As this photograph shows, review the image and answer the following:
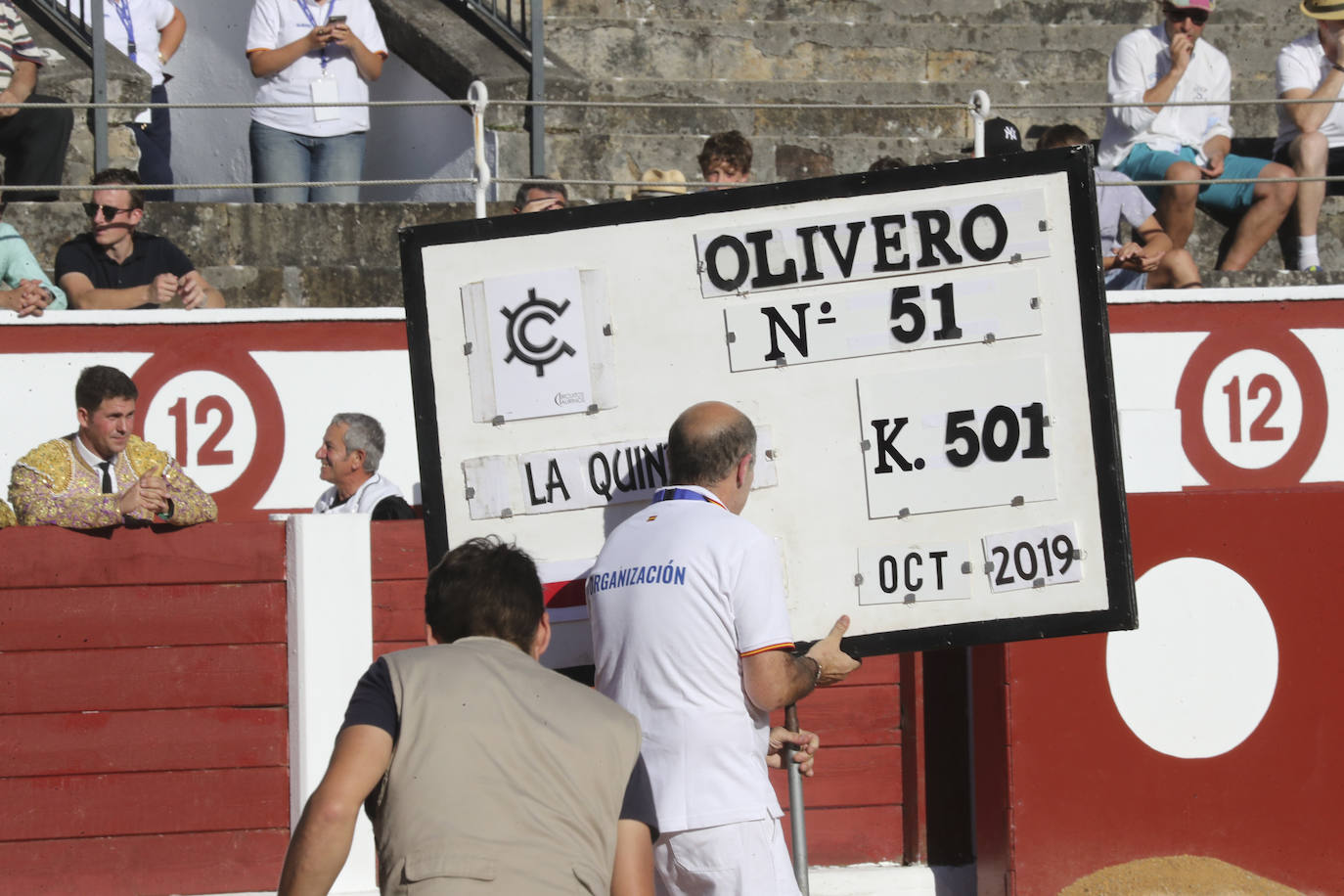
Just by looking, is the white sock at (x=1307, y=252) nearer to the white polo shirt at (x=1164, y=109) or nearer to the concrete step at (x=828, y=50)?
the white polo shirt at (x=1164, y=109)

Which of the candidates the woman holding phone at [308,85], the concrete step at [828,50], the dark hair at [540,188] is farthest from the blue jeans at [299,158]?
the concrete step at [828,50]

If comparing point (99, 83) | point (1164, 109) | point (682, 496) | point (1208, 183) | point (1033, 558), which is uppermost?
point (99, 83)

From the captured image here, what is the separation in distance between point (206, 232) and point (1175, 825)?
5.14 m

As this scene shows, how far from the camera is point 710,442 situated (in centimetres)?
313

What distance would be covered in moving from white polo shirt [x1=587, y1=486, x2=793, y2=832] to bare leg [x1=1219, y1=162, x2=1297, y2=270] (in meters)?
5.63

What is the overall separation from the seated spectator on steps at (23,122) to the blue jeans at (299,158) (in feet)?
2.93

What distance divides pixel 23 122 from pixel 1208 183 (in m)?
5.41

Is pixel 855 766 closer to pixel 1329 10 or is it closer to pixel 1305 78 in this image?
pixel 1305 78

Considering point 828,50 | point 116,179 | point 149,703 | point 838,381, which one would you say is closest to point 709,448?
point 838,381

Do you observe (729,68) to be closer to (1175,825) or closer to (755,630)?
(1175,825)

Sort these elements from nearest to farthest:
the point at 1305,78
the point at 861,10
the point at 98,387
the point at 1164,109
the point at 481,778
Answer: the point at 481,778
the point at 98,387
the point at 1164,109
the point at 1305,78
the point at 861,10

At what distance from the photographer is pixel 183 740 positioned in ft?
17.1

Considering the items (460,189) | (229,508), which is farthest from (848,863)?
(460,189)

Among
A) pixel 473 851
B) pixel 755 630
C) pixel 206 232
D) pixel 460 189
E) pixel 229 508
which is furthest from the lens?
pixel 460 189
